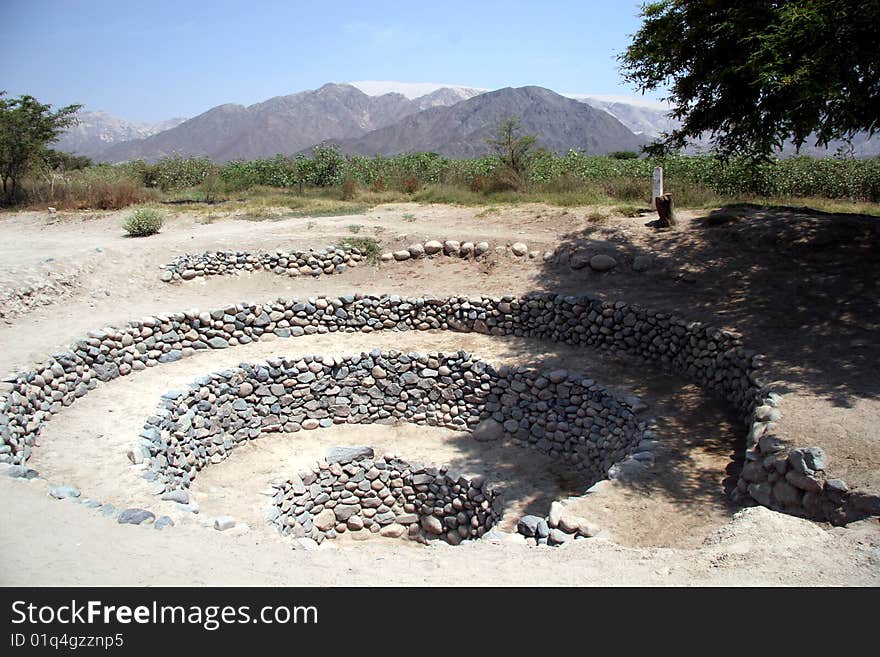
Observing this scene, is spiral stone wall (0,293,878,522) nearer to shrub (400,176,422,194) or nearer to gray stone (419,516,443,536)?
gray stone (419,516,443,536)

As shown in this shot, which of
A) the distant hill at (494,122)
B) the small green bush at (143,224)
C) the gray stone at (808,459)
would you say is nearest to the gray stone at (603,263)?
the gray stone at (808,459)

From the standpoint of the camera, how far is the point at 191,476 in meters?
8.70

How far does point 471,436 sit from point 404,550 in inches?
197

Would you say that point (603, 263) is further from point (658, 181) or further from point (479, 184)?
point (479, 184)

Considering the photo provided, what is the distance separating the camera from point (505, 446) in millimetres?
10039

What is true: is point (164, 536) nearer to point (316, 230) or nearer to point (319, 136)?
point (316, 230)

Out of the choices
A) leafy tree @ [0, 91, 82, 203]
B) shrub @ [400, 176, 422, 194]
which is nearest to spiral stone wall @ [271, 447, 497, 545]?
shrub @ [400, 176, 422, 194]

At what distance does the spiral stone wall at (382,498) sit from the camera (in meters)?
8.94

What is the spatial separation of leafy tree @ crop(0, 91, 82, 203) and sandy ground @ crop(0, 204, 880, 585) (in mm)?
7693

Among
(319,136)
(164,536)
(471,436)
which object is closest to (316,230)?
(471,436)

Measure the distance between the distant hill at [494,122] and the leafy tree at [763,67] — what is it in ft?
114

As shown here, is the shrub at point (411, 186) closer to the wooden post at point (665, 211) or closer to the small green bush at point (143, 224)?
the small green bush at point (143, 224)

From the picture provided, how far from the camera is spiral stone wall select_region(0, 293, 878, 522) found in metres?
5.74

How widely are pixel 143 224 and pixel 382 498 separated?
10.1 metres
